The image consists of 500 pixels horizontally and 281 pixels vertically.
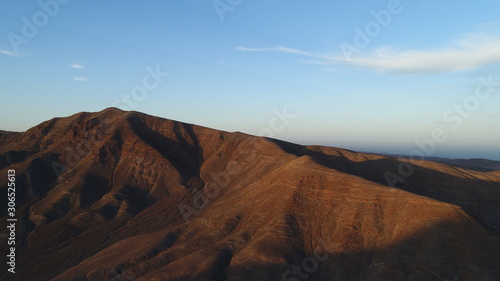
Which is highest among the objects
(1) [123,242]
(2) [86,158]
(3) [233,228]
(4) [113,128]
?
(4) [113,128]

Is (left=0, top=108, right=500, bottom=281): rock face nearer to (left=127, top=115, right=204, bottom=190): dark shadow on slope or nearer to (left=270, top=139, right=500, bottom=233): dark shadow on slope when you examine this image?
(left=270, top=139, right=500, bottom=233): dark shadow on slope

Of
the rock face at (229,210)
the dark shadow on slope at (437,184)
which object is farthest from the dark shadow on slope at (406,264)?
the dark shadow on slope at (437,184)

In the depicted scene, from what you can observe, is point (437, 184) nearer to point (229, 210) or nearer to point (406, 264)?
point (406, 264)

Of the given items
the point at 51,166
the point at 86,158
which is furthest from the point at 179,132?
the point at 51,166

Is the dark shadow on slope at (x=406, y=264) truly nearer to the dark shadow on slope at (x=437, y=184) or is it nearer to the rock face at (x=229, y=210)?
the rock face at (x=229, y=210)

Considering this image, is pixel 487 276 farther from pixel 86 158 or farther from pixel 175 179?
pixel 86 158

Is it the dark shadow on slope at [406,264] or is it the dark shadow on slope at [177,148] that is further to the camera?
the dark shadow on slope at [177,148]

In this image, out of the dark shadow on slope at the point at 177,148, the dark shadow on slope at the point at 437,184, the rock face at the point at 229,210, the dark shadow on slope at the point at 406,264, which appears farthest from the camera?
the dark shadow on slope at the point at 177,148

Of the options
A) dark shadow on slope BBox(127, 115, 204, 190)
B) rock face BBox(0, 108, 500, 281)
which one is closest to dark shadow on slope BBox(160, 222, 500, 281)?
rock face BBox(0, 108, 500, 281)

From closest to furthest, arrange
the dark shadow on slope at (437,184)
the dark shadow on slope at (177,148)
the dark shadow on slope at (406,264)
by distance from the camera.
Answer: the dark shadow on slope at (406,264) → the dark shadow on slope at (437,184) → the dark shadow on slope at (177,148)
